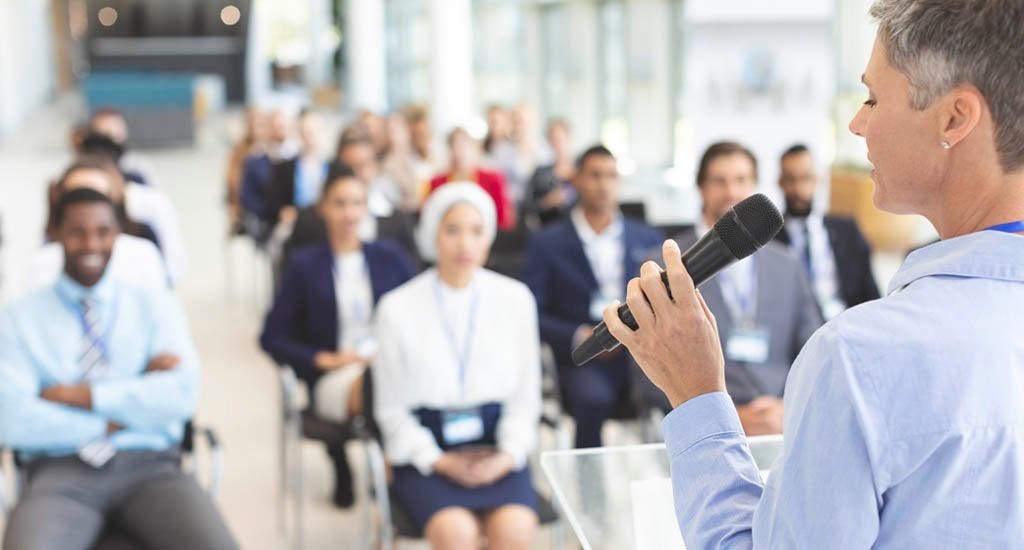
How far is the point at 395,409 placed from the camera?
138 inches

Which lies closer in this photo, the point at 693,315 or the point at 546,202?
the point at 693,315

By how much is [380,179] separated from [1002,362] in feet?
24.7

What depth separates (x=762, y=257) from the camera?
3.82 meters

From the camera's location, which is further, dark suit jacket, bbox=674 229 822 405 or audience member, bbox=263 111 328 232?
audience member, bbox=263 111 328 232

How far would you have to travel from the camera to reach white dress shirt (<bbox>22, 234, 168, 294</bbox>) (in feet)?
14.3

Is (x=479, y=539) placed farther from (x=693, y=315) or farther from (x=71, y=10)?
(x=71, y=10)

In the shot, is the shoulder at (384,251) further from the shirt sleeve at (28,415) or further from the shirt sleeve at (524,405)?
the shirt sleeve at (28,415)

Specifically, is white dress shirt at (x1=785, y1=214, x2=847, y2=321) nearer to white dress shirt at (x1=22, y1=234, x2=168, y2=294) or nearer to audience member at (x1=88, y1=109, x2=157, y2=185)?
white dress shirt at (x1=22, y1=234, x2=168, y2=294)

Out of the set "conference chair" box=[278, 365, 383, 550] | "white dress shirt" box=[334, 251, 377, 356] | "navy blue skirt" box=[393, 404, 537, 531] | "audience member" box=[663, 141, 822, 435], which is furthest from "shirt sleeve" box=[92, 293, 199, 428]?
"audience member" box=[663, 141, 822, 435]

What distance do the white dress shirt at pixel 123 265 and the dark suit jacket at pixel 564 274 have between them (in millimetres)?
1551

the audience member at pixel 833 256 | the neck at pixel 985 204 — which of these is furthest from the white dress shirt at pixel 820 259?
the neck at pixel 985 204

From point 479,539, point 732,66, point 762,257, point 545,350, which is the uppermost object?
point 732,66

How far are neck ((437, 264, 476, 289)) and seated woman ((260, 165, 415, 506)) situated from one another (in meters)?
0.62

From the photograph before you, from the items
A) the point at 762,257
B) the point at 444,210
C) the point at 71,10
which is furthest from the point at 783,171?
the point at 71,10
